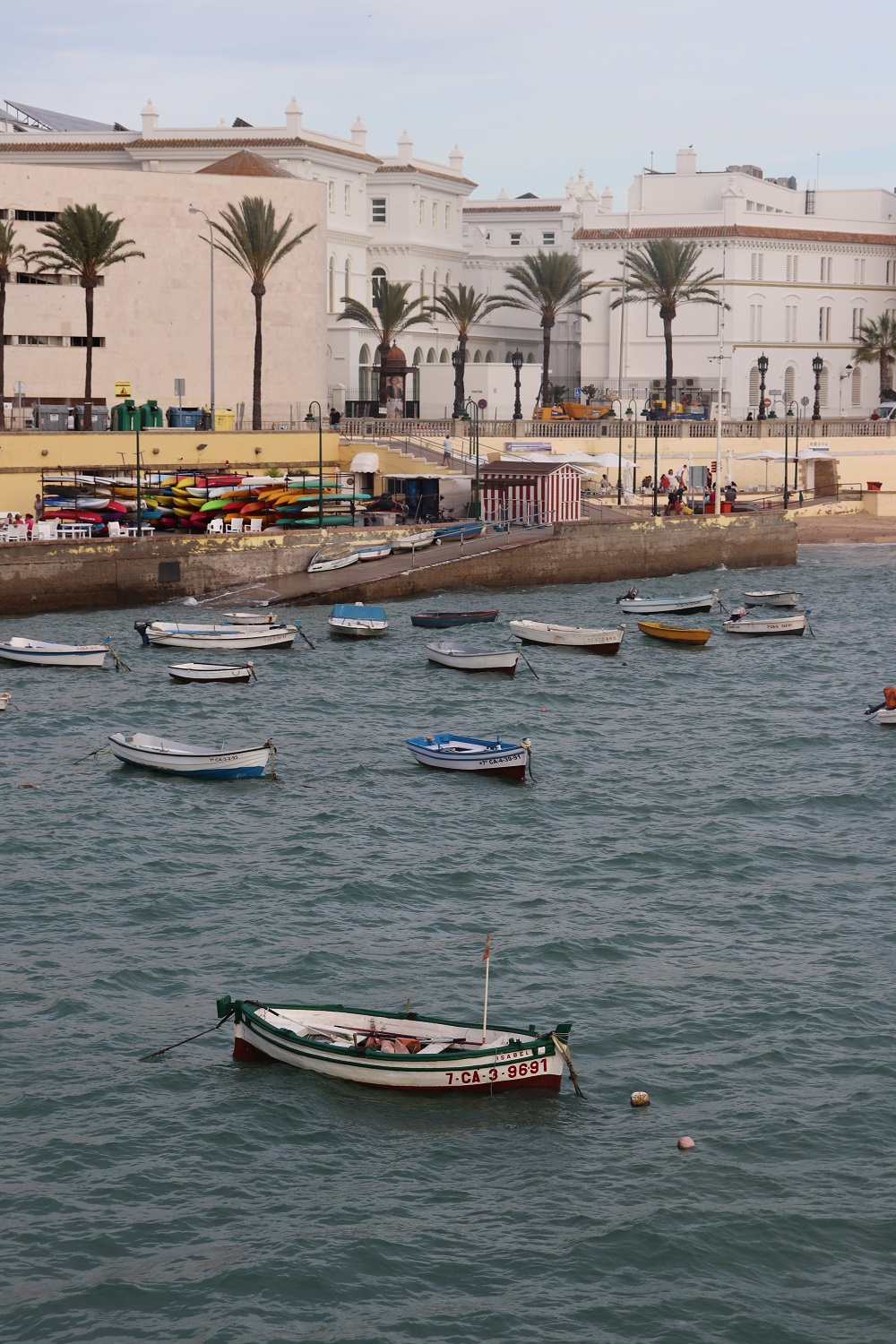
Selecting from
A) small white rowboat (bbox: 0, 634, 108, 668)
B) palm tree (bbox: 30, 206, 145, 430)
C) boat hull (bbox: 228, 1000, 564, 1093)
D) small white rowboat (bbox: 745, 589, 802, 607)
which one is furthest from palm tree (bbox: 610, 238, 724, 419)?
boat hull (bbox: 228, 1000, 564, 1093)

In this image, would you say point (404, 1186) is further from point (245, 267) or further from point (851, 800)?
point (245, 267)

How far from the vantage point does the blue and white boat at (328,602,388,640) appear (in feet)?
187

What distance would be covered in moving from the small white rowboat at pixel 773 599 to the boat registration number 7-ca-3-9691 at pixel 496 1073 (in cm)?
4461

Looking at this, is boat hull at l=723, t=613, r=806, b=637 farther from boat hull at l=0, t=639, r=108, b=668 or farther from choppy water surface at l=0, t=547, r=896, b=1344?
boat hull at l=0, t=639, r=108, b=668

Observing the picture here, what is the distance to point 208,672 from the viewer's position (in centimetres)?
4884

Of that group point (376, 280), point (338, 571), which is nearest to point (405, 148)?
point (376, 280)

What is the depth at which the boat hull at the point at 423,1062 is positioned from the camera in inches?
845

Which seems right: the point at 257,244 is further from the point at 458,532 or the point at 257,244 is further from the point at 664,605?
the point at 664,605

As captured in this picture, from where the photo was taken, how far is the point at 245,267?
283ft

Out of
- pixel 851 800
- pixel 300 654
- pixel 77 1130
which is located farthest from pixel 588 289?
pixel 77 1130

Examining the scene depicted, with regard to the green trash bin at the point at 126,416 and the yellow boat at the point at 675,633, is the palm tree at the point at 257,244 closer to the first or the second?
the green trash bin at the point at 126,416

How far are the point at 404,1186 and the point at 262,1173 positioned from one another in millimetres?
1684

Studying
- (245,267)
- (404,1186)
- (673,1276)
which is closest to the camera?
(673,1276)

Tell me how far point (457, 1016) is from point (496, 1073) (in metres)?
2.55
